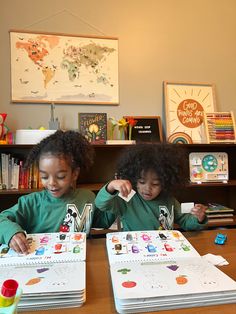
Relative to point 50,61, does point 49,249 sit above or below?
below

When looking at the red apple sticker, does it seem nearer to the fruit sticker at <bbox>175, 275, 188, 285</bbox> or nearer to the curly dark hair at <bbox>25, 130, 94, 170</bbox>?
the fruit sticker at <bbox>175, 275, 188, 285</bbox>

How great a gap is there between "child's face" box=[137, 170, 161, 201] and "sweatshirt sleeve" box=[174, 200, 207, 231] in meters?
0.16

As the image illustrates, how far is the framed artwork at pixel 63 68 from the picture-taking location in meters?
2.10

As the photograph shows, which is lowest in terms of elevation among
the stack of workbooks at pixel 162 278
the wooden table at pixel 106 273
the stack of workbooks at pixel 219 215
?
the stack of workbooks at pixel 219 215

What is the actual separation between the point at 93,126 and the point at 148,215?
121 cm

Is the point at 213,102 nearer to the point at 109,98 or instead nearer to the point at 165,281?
the point at 109,98

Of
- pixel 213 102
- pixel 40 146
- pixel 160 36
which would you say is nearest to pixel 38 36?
pixel 160 36

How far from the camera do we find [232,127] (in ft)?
7.61

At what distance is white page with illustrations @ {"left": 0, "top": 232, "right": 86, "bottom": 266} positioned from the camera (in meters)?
0.68

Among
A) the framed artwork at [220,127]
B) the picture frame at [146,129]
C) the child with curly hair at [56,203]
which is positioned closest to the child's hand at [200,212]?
the child with curly hair at [56,203]

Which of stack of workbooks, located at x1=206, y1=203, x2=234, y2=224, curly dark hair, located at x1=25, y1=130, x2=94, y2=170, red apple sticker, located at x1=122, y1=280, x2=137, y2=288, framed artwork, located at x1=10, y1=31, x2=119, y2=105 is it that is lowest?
stack of workbooks, located at x1=206, y1=203, x2=234, y2=224

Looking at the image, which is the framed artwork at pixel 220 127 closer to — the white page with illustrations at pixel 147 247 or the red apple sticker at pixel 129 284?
the white page with illustrations at pixel 147 247

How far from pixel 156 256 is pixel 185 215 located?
1.62 ft

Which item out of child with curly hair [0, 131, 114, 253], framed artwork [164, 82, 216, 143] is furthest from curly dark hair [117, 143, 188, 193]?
framed artwork [164, 82, 216, 143]
